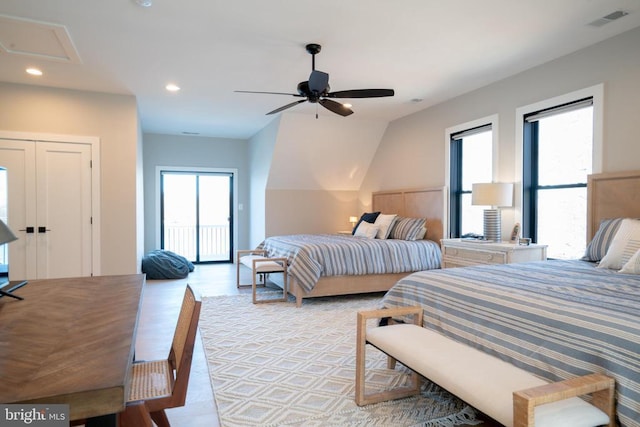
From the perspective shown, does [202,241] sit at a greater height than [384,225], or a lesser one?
lesser

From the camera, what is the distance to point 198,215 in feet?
25.4

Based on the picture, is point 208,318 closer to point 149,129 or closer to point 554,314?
point 554,314

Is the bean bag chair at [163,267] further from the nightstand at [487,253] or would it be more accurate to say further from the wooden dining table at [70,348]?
the wooden dining table at [70,348]

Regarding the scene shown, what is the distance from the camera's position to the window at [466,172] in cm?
471

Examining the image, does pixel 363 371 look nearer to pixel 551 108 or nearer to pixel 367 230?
pixel 551 108

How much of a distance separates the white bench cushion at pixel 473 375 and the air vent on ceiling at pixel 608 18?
2757mm

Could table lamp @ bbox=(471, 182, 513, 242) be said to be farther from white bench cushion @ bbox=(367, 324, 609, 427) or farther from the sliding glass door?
Answer: the sliding glass door

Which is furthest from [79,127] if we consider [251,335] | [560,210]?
[560,210]

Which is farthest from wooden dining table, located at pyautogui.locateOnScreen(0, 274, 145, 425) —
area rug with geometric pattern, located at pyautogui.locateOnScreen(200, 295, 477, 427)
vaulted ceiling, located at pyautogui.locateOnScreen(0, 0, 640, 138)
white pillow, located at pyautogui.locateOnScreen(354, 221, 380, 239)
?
white pillow, located at pyautogui.locateOnScreen(354, 221, 380, 239)

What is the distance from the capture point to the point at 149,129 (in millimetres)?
6945

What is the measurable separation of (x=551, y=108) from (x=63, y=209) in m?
5.64

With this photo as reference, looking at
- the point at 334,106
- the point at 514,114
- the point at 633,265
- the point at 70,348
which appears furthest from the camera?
the point at 514,114

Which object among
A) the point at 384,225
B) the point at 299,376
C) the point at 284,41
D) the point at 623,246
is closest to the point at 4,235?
the point at 299,376

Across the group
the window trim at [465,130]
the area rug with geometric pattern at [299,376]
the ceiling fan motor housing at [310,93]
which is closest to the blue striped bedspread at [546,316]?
the area rug with geometric pattern at [299,376]
